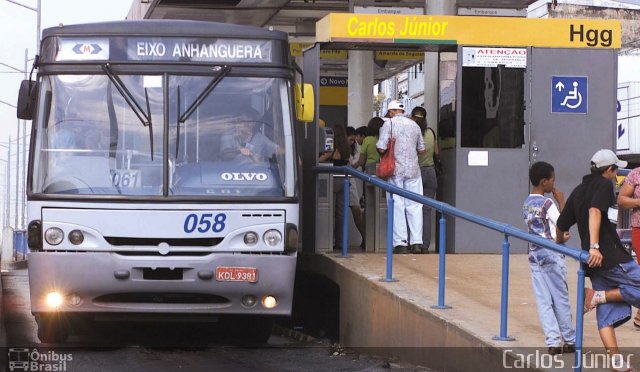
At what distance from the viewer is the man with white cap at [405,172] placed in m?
13.4

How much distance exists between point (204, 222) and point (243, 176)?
0.60 meters

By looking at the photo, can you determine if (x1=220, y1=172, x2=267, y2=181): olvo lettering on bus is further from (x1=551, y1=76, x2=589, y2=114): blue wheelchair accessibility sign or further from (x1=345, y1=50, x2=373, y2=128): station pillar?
(x1=345, y1=50, x2=373, y2=128): station pillar

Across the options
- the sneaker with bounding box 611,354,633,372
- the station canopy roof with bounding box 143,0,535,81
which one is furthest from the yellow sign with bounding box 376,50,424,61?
the sneaker with bounding box 611,354,633,372

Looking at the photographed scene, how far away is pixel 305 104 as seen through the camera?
37.7 ft

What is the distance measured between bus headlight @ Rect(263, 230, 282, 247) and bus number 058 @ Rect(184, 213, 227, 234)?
1.37 feet

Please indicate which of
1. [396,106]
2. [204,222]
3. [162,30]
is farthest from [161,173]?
[396,106]

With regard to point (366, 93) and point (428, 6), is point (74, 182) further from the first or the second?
point (366, 93)

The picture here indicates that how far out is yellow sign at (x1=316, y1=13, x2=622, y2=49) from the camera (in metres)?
13.6

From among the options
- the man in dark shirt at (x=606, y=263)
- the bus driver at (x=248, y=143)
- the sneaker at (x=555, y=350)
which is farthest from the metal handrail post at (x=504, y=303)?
the bus driver at (x=248, y=143)

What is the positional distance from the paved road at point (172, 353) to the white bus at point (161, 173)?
387 millimetres

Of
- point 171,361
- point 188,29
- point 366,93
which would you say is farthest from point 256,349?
point 366,93

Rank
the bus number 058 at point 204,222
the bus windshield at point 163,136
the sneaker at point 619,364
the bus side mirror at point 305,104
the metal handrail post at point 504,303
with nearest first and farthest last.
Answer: the sneaker at point 619,364 < the metal handrail post at point 504,303 < the bus number 058 at point 204,222 < the bus windshield at point 163,136 < the bus side mirror at point 305,104

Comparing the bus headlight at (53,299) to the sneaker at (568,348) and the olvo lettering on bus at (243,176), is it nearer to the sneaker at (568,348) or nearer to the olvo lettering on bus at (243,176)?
the olvo lettering on bus at (243,176)

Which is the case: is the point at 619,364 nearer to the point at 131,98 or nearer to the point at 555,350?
the point at 555,350
